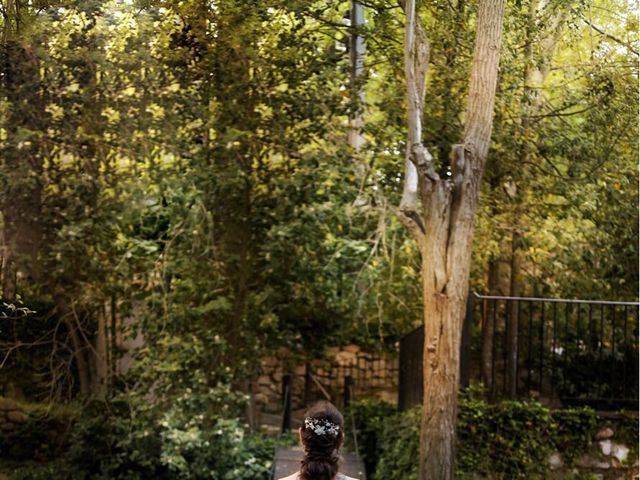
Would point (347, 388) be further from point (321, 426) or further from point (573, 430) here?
point (321, 426)

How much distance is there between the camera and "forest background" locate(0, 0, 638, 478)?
20.9 feet

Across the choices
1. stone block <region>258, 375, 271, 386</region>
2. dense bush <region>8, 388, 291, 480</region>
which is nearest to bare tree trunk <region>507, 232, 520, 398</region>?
dense bush <region>8, 388, 291, 480</region>

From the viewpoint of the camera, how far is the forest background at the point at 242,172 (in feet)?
20.9

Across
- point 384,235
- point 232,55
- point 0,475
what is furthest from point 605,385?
point 0,475

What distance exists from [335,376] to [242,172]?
2.77 m

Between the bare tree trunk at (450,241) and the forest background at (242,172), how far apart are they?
1.18 metres

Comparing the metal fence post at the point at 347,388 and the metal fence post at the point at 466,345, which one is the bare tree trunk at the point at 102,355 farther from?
the metal fence post at the point at 466,345

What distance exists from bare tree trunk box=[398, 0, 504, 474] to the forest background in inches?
46.6

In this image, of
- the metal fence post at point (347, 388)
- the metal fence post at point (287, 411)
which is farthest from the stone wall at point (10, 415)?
the metal fence post at point (347, 388)

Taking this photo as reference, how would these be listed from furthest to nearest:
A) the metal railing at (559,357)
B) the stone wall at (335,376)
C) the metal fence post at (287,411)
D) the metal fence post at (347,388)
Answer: the stone wall at (335,376) < the metal fence post at (347,388) < the metal fence post at (287,411) < the metal railing at (559,357)

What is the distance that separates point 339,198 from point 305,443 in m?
3.95

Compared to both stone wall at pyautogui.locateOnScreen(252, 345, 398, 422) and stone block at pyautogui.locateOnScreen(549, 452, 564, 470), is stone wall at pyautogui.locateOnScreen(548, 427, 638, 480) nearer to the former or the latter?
stone block at pyautogui.locateOnScreen(549, 452, 564, 470)

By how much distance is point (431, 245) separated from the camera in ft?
17.2

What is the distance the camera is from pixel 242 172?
22.6 ft
